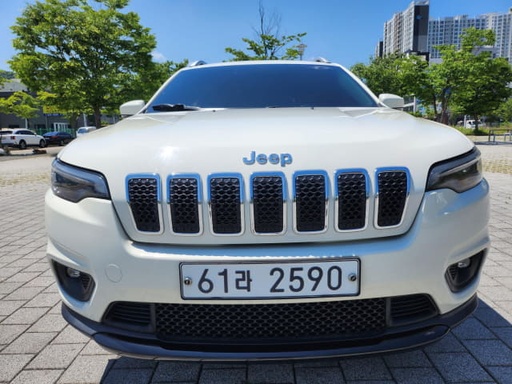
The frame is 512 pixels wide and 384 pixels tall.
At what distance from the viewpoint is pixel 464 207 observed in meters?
1.67

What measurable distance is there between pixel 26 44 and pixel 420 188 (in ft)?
79.9

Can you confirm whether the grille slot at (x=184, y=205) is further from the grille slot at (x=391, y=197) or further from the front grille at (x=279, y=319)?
the grille slot at (x=391, y=197)

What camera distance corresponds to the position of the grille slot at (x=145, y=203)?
1.57 metres

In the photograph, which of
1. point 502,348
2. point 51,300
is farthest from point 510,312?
point 51,300

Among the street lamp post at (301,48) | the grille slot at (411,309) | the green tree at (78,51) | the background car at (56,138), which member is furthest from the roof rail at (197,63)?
the background car at (56,138)

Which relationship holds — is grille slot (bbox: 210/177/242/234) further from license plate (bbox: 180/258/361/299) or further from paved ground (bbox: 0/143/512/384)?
paved ground (bbox: 0/143/512/384)

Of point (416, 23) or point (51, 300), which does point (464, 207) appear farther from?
point (416, 23)

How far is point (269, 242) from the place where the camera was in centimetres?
155

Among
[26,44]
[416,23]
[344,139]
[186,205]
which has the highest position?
[416,23]

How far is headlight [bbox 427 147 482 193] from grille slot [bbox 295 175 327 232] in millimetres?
445

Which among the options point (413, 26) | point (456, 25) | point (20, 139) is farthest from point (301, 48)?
point (456, 25)

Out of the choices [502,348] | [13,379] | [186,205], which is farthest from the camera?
[502,348]

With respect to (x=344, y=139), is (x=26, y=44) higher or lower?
higher

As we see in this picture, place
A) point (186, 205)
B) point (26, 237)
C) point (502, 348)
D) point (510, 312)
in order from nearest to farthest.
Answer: point (186, 205), point (502, 348), point (510, 312), point (26, 237)
